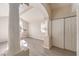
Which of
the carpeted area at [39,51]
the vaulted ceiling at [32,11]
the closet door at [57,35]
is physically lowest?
the carpeted area at [39,51]

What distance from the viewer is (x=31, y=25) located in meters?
1.08

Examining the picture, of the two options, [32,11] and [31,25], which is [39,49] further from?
[32,11]

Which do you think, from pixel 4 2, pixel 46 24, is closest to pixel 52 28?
pixel 46 24

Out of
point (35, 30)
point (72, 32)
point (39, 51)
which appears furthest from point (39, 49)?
point (72, 32)

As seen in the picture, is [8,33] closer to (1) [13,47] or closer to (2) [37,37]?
(1) [13,47]

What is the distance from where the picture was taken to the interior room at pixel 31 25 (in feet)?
2.89

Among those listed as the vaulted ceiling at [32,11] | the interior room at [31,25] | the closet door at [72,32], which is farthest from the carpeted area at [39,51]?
the vaulted ceiling at [32,11]

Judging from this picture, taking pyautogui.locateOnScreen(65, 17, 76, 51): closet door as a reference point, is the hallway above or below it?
below

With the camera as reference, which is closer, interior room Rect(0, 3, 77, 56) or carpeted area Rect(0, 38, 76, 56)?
interior room Rect(0, 3, 77, 56)

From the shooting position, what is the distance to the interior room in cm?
88

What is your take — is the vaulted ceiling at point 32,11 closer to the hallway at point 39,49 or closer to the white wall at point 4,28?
the white wall at point 4,28

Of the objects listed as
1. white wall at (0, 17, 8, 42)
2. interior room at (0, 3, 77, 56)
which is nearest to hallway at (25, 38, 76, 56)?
interior room at (0, 3, 77, 56)

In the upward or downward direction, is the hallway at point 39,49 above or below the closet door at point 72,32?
below

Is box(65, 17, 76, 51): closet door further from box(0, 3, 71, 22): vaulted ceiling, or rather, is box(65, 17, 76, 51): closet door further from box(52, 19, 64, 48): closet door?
box(0, 3, 71, 22): vaulted ceiling
